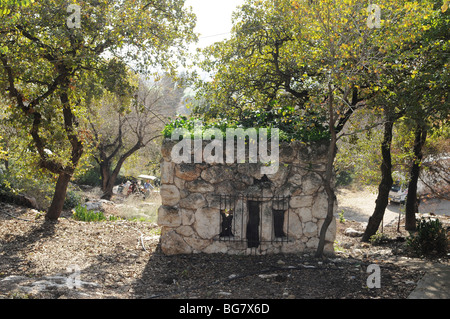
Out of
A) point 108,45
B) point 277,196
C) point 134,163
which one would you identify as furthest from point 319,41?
point 134,163

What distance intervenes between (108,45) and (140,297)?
205 inches

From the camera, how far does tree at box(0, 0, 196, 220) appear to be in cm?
721

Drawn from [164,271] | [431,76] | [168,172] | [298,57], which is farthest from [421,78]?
[164,271]

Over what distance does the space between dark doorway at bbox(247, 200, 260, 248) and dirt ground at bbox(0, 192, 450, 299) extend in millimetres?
282

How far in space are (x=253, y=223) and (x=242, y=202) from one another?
1.45 ft

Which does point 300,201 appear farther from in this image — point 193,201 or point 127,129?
point 127,129

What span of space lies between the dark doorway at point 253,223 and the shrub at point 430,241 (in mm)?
2919

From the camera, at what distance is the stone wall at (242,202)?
6699 millimetres

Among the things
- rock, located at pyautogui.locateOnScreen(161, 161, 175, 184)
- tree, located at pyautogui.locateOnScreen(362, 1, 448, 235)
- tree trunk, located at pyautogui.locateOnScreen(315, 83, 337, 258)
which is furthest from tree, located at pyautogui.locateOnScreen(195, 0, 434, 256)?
rock, located at pyautogui.locateOnScreen(161, 161, 175, 184)

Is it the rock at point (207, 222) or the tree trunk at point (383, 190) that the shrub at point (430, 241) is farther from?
the rock at point (207, 222)

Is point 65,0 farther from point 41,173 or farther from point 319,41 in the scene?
point 319,41

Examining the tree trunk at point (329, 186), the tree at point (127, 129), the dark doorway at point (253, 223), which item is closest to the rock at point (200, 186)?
the dark doorway at point (253, 223)

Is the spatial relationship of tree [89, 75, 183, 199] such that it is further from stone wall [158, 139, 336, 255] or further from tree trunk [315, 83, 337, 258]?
tree trunk [315, 83, 337, 258]

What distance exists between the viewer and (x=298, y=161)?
6.73m
